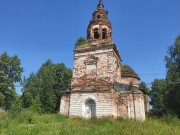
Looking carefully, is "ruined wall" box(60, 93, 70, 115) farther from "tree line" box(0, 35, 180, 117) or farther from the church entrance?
"tree line" box(0, 35, 180, 117)

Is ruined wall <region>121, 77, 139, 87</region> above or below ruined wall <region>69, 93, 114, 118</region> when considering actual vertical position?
above

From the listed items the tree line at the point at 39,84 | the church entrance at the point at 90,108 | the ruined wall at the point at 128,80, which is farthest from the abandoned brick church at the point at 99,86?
the tree line at the point at 39,84

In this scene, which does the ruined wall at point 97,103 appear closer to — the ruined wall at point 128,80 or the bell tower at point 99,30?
the bell tower at point 99,30

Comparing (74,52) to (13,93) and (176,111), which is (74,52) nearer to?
(176,111)

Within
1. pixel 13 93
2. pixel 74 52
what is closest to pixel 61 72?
pixel 13 93

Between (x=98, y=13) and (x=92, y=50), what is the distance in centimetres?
408

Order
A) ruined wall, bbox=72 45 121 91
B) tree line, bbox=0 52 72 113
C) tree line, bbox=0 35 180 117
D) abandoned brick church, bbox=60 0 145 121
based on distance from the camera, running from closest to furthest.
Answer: abandoned brick church, bbox=60 0 145 121, ruined wall, bbox=72 45 121 91, tree line, bbox=0 35 180 117, tree line, bbox=0 52 72 113

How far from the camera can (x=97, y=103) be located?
16.5 m

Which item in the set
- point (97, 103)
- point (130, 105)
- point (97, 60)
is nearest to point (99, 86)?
point (97, 103)

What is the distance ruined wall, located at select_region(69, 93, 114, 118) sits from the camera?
16.0m

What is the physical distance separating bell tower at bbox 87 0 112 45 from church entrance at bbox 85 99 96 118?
17.4 ft

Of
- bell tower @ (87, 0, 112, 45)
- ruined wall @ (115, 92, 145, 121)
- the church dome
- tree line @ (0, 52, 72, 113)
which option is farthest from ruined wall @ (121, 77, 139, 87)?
tree line @ (0, 52, 72, 113)

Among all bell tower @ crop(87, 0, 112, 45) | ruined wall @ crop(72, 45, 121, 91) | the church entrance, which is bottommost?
the church entrance

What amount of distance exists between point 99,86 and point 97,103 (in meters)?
1.41
